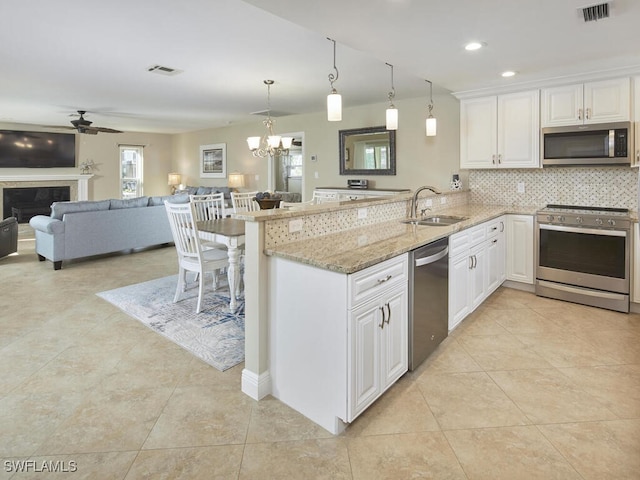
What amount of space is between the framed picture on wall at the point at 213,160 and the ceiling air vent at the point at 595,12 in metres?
7.63

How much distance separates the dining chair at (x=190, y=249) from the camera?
144 inches

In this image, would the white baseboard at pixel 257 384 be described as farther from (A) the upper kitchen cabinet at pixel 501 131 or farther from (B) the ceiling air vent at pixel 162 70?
(A) the upper kitchen cabinet at pixel 501 131

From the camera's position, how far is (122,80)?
4805 mm

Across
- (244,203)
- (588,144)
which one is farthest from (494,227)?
(244,203)

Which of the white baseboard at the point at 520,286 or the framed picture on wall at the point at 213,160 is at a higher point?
the framed picture on wall at the point at 213,160

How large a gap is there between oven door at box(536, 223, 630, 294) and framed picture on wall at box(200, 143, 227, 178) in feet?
22.9

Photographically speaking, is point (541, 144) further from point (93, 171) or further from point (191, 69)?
point (93, 171)

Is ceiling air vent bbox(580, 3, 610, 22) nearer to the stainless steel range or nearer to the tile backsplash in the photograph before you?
the stainless steel range

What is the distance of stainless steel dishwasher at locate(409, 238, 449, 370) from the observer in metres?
2.42

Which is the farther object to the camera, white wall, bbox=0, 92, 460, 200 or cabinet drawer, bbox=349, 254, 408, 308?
white wall, bbox=0, 92, 460, 200

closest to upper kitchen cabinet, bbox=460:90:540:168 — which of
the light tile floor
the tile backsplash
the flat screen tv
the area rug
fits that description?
the tile backsplash

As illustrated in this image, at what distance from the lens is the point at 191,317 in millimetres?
3568

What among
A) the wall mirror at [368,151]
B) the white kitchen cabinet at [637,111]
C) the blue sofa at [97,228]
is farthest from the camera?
the wall mirror at [368,151]

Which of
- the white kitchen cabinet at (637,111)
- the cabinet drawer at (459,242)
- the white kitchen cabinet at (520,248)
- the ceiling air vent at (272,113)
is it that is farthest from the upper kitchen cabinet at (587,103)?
the ceiling air vent at (272,113)
